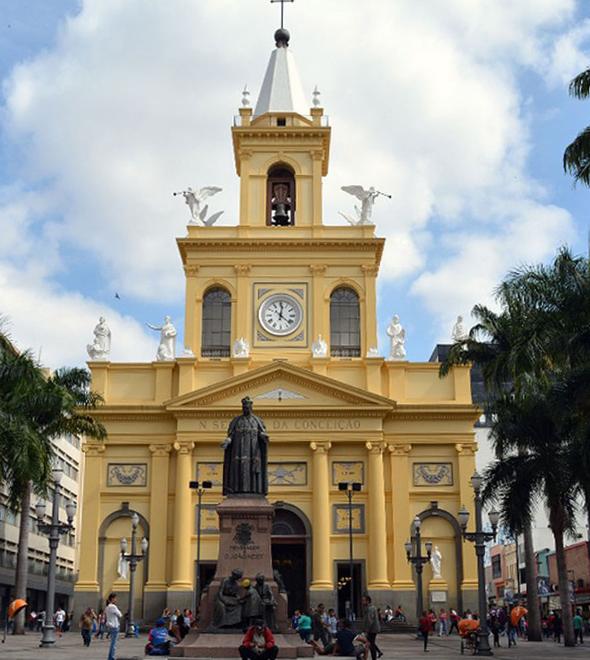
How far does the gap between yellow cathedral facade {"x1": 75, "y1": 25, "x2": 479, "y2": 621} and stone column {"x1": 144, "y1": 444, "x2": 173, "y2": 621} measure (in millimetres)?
66

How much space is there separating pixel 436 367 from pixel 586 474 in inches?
791

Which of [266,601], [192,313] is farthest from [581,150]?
[192,313]

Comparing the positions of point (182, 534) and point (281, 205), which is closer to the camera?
point (182, 534)

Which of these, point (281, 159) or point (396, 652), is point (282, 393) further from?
point (396, 652)

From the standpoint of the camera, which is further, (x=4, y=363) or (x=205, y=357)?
(x=205, y=357)

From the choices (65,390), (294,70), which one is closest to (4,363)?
(65,390)

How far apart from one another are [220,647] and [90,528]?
2780cm

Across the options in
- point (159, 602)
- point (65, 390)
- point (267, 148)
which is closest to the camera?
point (65, 390)

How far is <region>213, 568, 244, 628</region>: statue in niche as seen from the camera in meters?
19.4

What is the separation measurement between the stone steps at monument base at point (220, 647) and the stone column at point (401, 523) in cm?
2473

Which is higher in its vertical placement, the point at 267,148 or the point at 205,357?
the point at 267,148

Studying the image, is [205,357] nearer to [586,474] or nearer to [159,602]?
[159,602]

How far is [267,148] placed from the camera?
51656mm

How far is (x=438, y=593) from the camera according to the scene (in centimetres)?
4381
